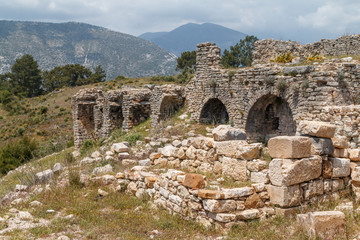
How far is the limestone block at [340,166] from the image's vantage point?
596cm

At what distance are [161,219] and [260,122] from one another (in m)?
9.89

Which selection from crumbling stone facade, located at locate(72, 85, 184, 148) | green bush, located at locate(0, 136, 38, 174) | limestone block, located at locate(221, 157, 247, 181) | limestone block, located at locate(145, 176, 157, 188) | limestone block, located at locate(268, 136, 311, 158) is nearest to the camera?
limestone block, located at locate(268, 136, 311, 158)

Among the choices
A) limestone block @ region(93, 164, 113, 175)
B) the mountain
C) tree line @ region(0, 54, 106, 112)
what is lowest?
limestone block @ region(93, 164, 113, 175)

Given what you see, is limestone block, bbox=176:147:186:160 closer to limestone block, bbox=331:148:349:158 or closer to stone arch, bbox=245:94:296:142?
limestone block, bbox=331:148:349:158

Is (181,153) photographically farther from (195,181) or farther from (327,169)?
(327,169)

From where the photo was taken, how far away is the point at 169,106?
18.8m

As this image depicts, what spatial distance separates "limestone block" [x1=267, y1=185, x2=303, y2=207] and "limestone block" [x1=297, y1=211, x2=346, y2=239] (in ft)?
2.28

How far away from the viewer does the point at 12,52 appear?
11619cm

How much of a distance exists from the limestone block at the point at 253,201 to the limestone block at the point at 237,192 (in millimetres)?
76

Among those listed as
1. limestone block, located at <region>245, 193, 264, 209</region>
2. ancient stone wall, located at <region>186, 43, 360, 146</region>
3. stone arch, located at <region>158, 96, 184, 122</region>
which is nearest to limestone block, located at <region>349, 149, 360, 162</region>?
limestone block, located at <region>245, 193, 264, 209</region>

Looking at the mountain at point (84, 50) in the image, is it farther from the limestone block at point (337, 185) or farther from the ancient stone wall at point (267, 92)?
the limestone block at point (337, 185)

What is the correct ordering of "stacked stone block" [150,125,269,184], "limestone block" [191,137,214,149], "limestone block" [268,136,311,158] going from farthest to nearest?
"limestone block" [191,137,214,149], "stacked stone block" [150,125,269,184], "limestone block" [268,136,311,158]

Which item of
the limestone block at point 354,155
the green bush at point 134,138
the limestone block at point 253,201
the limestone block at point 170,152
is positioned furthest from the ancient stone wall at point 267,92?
the limestone block at point 253,201

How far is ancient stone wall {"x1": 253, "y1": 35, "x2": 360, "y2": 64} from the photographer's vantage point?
659 inches
